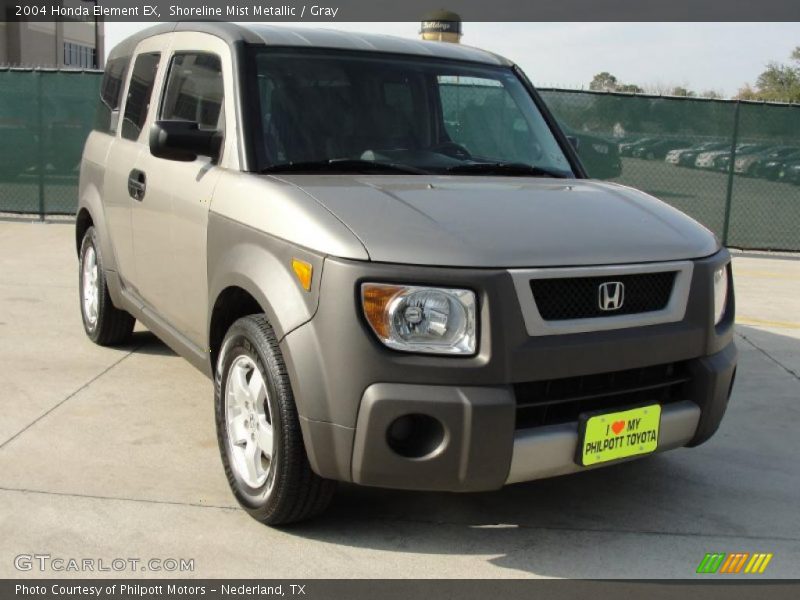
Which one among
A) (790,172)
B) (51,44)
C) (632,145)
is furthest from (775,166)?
(51,44)

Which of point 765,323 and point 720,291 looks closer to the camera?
point 720,291

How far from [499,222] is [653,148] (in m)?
9.41

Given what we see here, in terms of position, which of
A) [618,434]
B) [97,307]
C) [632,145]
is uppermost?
[632,145]

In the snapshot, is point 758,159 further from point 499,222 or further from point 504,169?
point 499,222

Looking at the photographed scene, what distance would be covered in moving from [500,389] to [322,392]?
586mm

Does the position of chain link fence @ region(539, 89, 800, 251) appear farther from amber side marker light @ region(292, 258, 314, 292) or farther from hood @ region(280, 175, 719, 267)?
amber side marker light @ region(292, 258, 314, 292)

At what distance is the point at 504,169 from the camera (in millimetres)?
4422

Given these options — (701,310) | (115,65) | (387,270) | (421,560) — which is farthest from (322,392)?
(115,65)

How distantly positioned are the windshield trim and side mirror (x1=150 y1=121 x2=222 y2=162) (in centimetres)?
18

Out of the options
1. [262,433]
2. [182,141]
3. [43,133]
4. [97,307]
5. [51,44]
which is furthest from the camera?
[51,44]

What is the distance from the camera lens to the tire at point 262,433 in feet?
11.2

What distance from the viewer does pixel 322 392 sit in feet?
10.6

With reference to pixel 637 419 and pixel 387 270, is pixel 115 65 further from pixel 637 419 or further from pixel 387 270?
pixel 637 419

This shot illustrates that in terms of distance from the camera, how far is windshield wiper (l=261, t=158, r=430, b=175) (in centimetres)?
398
